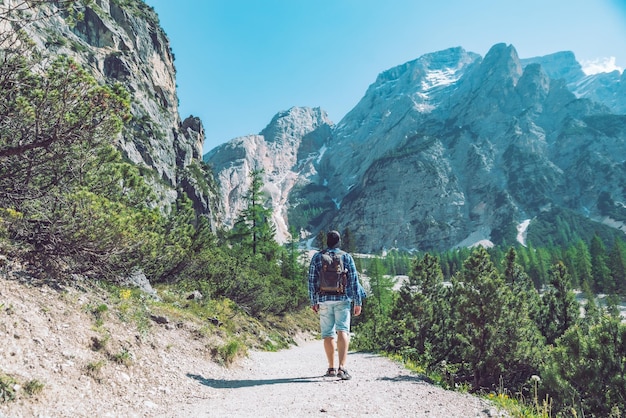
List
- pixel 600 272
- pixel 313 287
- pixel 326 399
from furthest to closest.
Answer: pixel 600 272 < pixel 313 287 < pixel 326 399

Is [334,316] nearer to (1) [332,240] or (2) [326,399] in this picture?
(1) [332,240]

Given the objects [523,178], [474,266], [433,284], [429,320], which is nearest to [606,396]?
[474,266]

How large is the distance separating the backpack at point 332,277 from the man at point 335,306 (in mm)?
93

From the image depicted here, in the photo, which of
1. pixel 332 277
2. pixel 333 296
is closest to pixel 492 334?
pixel 333 296

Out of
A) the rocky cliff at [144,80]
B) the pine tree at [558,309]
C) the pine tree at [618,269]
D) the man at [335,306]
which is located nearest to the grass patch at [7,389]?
the man at [335,306]

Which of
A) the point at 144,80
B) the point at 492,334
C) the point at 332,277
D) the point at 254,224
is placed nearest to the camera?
the point at 332,277

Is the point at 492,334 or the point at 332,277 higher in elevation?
the point at 332,277

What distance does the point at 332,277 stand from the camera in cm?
730

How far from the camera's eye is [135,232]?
378 inches

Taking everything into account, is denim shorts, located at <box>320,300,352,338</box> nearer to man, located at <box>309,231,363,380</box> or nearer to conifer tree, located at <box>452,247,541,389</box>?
man, located at <box>309,231,363,380</box>

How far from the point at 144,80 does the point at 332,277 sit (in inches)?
3134

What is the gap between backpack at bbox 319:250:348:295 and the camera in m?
7.26

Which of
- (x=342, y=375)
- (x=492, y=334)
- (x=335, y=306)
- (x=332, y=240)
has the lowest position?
(x=492, y=334)

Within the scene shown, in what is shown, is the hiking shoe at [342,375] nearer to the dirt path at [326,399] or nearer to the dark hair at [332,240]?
the dirt path at [326,399]
